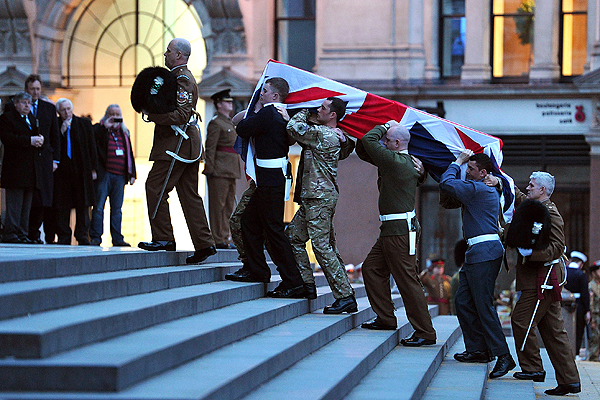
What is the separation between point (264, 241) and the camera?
9055mm

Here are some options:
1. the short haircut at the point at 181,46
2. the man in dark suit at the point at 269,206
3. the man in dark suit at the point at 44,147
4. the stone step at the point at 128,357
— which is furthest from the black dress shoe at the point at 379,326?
the man in dark suit at the point at 44,147

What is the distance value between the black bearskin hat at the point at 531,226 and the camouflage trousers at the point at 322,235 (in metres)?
1.58

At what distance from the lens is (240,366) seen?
572 centimetres

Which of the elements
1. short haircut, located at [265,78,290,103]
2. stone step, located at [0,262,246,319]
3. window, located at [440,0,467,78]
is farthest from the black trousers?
window, located at [440,0,467,78]

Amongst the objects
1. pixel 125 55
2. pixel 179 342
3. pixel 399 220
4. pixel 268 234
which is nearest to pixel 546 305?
pixel 399 220

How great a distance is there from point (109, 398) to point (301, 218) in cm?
459

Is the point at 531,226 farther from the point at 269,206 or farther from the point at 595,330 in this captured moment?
the point at 595,330

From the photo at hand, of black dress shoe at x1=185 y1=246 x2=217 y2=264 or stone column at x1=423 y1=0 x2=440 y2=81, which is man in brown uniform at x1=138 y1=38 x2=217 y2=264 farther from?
stone column at x1=423 y1=0 x2=440 y2=81

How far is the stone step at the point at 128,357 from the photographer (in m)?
4.72

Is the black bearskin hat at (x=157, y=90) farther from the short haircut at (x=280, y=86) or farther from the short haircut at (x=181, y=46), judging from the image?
the short haircut at (x=280, y=86)

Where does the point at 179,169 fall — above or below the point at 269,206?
above

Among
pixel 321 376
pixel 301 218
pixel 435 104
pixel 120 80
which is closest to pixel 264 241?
pixel 301 218

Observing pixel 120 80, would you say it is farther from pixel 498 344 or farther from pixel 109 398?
pixel 109 398

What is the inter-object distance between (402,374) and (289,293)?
67.3 inches
